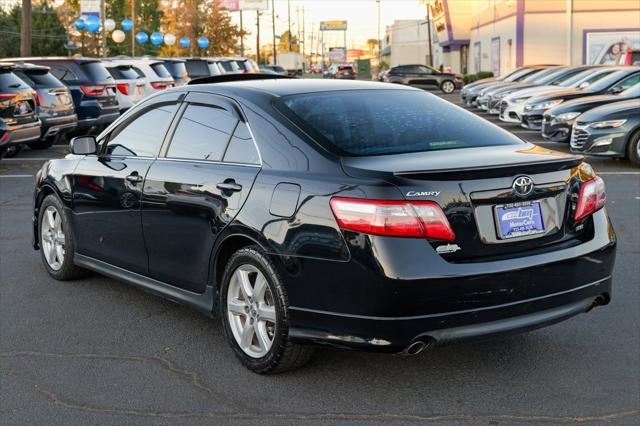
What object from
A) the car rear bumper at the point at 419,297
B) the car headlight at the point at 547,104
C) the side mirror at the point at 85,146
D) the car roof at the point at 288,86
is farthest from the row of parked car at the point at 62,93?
the car rear bumper at the point at 419,297

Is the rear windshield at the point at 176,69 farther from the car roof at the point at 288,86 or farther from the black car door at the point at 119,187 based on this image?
the car roof at the point at 288,86

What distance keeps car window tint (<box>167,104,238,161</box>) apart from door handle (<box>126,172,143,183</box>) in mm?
294

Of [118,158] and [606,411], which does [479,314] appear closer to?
[606,411]

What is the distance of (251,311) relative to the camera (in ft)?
15.4

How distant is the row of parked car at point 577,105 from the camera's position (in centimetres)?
1365

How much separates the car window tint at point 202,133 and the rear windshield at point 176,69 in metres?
22.7

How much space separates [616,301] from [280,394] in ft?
9.27

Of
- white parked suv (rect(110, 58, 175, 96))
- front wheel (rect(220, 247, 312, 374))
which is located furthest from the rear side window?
front wheel (rect(220, 247, 312, 374))

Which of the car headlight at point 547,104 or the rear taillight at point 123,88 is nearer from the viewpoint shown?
the car headlight at point 547,104

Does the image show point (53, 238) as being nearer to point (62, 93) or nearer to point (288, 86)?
point (288, 86)

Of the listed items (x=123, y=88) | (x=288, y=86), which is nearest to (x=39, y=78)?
(x=123, y=88)

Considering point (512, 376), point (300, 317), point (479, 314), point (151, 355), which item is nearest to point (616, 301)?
point (512, 376)

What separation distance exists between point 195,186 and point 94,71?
14.8 m

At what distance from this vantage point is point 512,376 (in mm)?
4688
